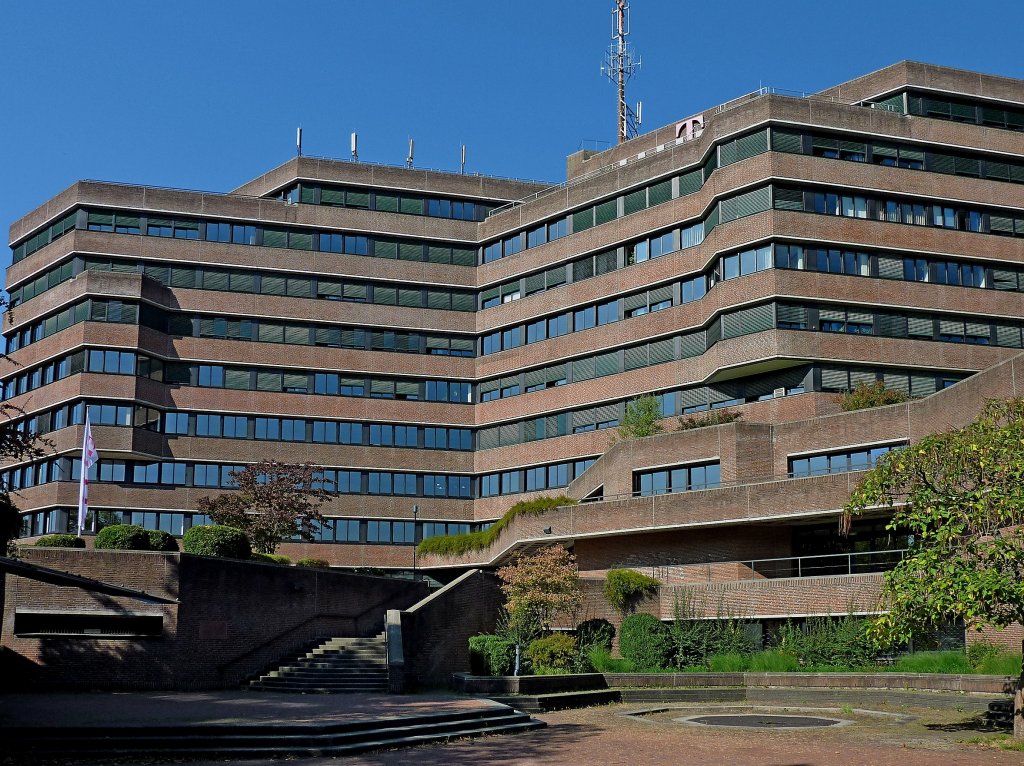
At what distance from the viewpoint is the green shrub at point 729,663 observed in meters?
34.2

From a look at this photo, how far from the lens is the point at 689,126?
6319 cm

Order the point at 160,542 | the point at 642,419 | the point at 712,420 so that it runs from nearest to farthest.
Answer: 1. the point at 160,542
2. the point at 712,420
3. the point at 642,419

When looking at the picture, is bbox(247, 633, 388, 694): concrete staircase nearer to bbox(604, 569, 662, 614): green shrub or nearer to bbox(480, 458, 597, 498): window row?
bbox(604, 569, 662, 614): green shrub

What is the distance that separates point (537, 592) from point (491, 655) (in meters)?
2.77

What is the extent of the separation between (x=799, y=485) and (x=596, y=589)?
797 centimetres

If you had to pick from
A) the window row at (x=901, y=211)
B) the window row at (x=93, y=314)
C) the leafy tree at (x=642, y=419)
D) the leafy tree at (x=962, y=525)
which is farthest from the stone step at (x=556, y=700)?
the window row at (x=93, y=314)

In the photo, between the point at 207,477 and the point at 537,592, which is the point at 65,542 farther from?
the point at 207,477

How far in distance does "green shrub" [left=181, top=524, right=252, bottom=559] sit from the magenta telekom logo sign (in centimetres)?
3575

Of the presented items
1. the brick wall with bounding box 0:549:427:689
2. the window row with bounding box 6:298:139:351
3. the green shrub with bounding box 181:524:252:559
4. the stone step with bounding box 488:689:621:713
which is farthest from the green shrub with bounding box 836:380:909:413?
the window row with bounding box 6:298:139:351

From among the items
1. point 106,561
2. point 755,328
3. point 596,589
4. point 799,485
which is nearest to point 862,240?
point 755,328

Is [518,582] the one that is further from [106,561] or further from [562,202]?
[562,202]

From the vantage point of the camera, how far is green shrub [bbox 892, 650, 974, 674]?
30.4 m

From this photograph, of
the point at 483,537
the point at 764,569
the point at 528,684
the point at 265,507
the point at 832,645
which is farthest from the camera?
the point at 483,537

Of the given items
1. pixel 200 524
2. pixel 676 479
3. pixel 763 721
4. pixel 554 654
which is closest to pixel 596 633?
pixel 554 654
